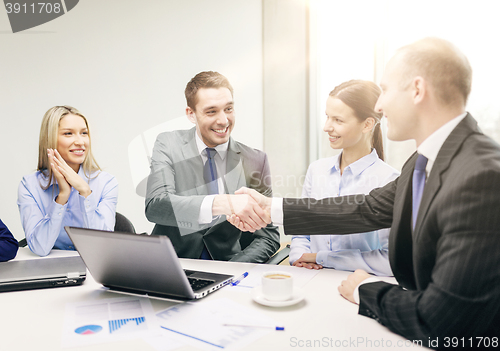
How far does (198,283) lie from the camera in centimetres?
119

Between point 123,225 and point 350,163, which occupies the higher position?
point 350,163

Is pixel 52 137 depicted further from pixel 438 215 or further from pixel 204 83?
pixel 438 215

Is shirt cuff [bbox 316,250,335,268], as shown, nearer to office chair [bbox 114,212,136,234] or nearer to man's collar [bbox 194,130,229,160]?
man's collar [bbox 194,130,229,160]

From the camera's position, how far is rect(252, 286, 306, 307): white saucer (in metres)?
1.01

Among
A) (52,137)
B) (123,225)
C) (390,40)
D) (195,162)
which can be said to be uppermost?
(390,40)

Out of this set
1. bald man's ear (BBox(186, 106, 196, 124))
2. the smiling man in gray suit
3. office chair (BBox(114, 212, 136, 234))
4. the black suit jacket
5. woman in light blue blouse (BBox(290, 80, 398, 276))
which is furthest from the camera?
bald man's ear (BBox(186, 106, 196, 124))

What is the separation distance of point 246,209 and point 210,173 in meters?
0.63

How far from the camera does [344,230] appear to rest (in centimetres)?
145

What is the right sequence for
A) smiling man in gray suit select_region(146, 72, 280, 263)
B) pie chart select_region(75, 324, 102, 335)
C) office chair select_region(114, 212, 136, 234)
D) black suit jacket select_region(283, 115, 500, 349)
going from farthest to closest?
office chair select_region(114, 212, 136, 234) < smiling man in gray suit select_region(146, 72, 280, 263) < pie chart select_region(75, 324, 102, 335) < black suit jacket select_region(283, 115, 500, 349)

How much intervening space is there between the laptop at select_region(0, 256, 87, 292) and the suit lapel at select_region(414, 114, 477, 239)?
1.20 meters

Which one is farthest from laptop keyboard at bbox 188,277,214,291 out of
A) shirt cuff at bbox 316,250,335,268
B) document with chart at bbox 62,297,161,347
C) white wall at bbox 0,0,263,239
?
white wall at bbox 0,0,263,239

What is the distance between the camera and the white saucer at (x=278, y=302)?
1.01 m

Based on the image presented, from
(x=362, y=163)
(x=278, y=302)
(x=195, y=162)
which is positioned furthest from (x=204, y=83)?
(x=278, y=302)

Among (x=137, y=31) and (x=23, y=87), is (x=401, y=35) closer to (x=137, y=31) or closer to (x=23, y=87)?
(x=137, y=31)
